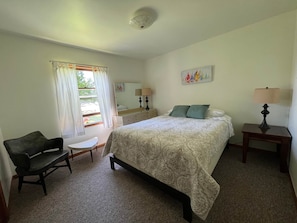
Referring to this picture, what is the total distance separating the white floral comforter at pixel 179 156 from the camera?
1315 mm

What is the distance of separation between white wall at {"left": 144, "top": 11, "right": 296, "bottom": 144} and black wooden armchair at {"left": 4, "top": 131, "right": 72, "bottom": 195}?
10.2 feet

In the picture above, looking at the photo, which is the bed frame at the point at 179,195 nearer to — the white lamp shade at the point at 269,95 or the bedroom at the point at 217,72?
the bedroom at the point at 217,72

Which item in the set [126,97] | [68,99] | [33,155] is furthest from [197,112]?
[33,155]

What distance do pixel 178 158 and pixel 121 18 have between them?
214 cm

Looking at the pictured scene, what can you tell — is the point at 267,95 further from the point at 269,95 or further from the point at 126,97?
the point at 126,97

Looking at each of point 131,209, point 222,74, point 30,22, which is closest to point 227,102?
point 222,74

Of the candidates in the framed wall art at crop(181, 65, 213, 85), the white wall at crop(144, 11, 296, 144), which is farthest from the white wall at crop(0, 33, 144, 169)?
the white wall at crop(144, 11, 296, 144)

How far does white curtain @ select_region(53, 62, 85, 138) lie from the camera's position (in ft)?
9.14

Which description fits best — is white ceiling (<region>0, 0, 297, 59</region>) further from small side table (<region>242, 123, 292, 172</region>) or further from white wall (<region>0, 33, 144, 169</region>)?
small side table (<region>242, 123, 292, 172</region>)

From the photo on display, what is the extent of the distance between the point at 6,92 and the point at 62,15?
1.64 metres

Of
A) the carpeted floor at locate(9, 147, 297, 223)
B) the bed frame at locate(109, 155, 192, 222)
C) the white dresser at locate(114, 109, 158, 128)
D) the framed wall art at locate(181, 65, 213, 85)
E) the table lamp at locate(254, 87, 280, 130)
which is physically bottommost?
the carpeted floor at locate(9, 147, 297, 223)

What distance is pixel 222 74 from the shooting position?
3.00 m

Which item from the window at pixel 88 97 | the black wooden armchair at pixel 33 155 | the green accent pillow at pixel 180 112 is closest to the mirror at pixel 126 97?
the window at pixel 88 97

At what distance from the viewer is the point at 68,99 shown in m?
2.91
